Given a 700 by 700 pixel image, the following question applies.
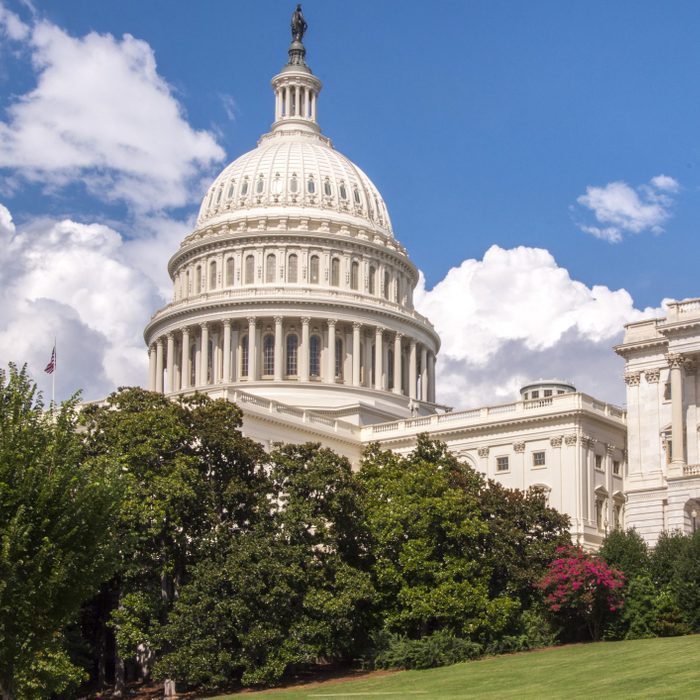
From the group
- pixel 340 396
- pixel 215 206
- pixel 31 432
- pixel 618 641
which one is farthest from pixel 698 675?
pixel 215 206

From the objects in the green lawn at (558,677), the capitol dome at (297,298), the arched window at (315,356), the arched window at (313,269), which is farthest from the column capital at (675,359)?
the arched window at (313,269)

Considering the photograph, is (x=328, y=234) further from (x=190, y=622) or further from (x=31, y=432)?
(x=31, y=432)

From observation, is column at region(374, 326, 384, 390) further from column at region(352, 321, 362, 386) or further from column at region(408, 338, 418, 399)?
column at region(408, 338, 418, 399)

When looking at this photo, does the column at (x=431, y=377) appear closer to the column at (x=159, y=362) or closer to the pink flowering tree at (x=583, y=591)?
the column at (x=159, y=362)

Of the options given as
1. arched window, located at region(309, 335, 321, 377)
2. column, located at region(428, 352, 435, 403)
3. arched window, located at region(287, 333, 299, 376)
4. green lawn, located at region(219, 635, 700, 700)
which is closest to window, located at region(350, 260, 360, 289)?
arched window, located at region(309, 335, 321, 377)

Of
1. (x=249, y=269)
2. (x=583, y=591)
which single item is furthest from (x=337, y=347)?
(x=583, y=591)

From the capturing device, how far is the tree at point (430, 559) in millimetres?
68250

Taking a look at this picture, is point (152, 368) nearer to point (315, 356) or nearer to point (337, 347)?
point (315, 356)

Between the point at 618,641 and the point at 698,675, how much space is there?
1946cm

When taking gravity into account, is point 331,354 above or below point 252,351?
below

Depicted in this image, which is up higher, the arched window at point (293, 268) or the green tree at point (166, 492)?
the arched window at point (293, 268)

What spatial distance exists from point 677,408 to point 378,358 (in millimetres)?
48181

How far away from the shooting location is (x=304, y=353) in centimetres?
12850

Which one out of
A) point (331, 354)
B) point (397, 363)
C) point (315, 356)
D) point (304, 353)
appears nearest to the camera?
point (331, 354)
